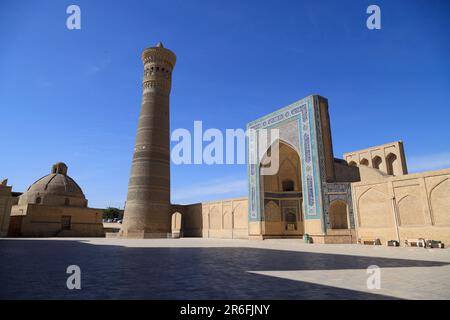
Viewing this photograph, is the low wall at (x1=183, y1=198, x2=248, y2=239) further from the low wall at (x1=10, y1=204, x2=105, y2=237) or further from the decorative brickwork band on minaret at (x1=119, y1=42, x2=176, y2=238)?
the low wall at (x1=10, y1=204, x2=105, y2=237)

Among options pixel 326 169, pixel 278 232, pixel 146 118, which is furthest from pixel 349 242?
pixel 146 118

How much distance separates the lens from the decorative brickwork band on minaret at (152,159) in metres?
23.1

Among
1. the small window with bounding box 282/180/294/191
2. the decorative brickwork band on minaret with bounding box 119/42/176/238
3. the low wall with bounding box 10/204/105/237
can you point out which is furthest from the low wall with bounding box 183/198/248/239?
the low wall with bounding box 10/204/105/237

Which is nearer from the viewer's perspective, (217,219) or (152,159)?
(152,159)

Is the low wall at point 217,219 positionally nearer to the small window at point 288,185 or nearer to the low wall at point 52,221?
the small window at point 288,185

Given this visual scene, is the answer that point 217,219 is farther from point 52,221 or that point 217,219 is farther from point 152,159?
point 52,221

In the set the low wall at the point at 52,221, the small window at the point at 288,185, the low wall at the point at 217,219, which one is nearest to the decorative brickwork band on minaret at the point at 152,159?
the low wall at the point at 217,219

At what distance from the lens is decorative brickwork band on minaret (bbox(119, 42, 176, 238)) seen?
75.9ft

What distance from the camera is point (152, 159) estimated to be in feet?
78.5

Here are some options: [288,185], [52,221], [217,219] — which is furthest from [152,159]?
[52,221]
